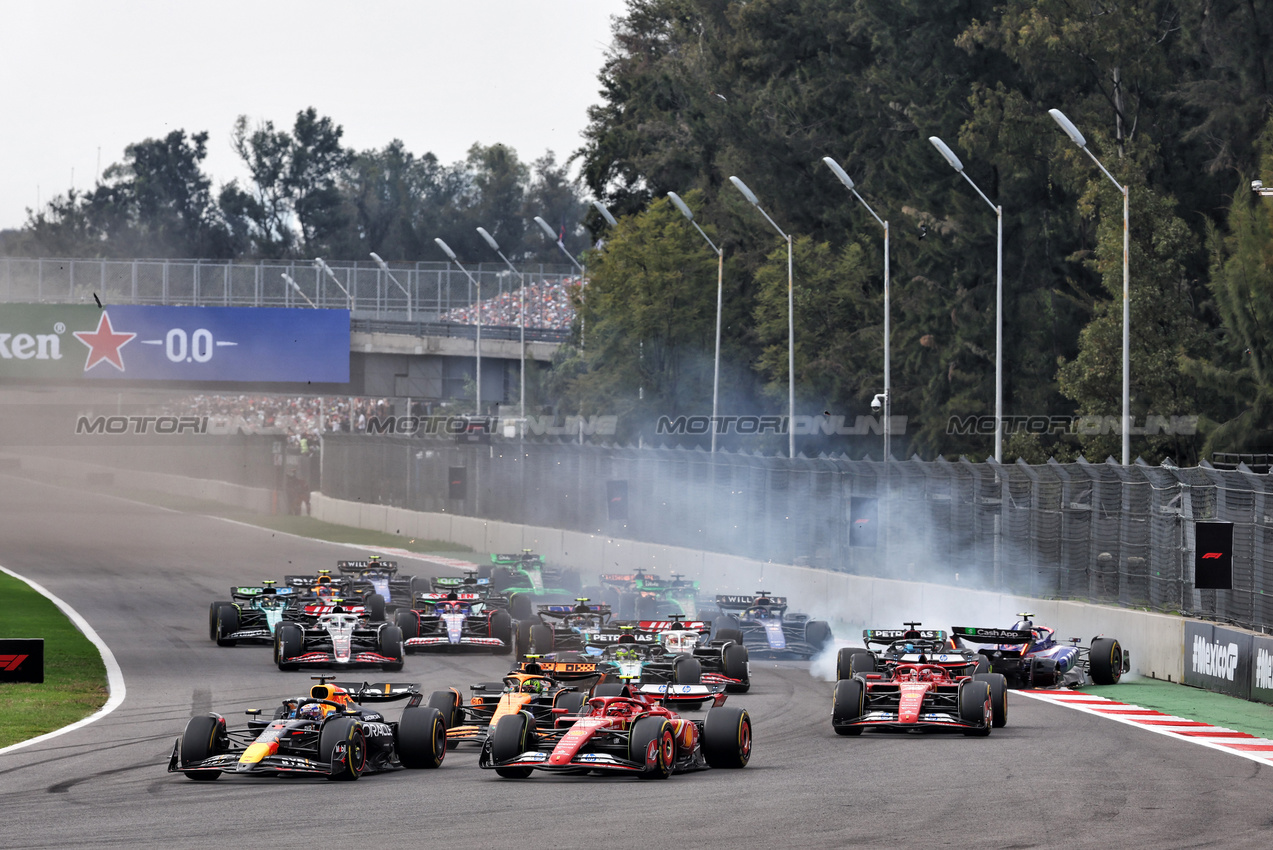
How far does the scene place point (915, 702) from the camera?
18.7 m

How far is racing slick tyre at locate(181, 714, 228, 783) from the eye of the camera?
50.2ft

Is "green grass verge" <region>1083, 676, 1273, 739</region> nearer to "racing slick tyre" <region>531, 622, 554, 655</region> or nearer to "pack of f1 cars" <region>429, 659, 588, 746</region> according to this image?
"pack of f1 cars" <region>429, 659, 588, 746</region>

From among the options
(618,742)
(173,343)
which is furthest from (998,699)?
(173,343)

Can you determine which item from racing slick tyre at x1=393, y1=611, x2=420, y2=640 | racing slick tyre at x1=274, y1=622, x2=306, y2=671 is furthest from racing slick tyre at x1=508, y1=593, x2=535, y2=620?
racing slick tyre at x1=274, y1=622, x2=306, y2=671

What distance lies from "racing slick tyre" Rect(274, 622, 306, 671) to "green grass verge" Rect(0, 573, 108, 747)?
2387mm

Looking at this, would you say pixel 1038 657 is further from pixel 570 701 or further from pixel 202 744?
pixel 202 744

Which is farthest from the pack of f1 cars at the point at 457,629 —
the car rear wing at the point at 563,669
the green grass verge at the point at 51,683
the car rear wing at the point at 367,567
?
the car rear wing at the point at 563,669

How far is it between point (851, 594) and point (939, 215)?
3942 cm

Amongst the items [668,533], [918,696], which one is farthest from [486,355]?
[918,696]

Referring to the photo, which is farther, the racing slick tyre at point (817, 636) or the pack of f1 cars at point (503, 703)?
the racing slick tyre at point (817, 636)

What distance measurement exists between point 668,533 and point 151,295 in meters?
33.3

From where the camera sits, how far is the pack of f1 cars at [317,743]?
50.2 feet

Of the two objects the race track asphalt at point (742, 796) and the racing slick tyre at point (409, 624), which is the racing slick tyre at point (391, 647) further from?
the racing slick tyre at point (409, 624)

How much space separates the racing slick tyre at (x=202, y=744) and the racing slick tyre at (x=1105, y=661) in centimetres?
1236
